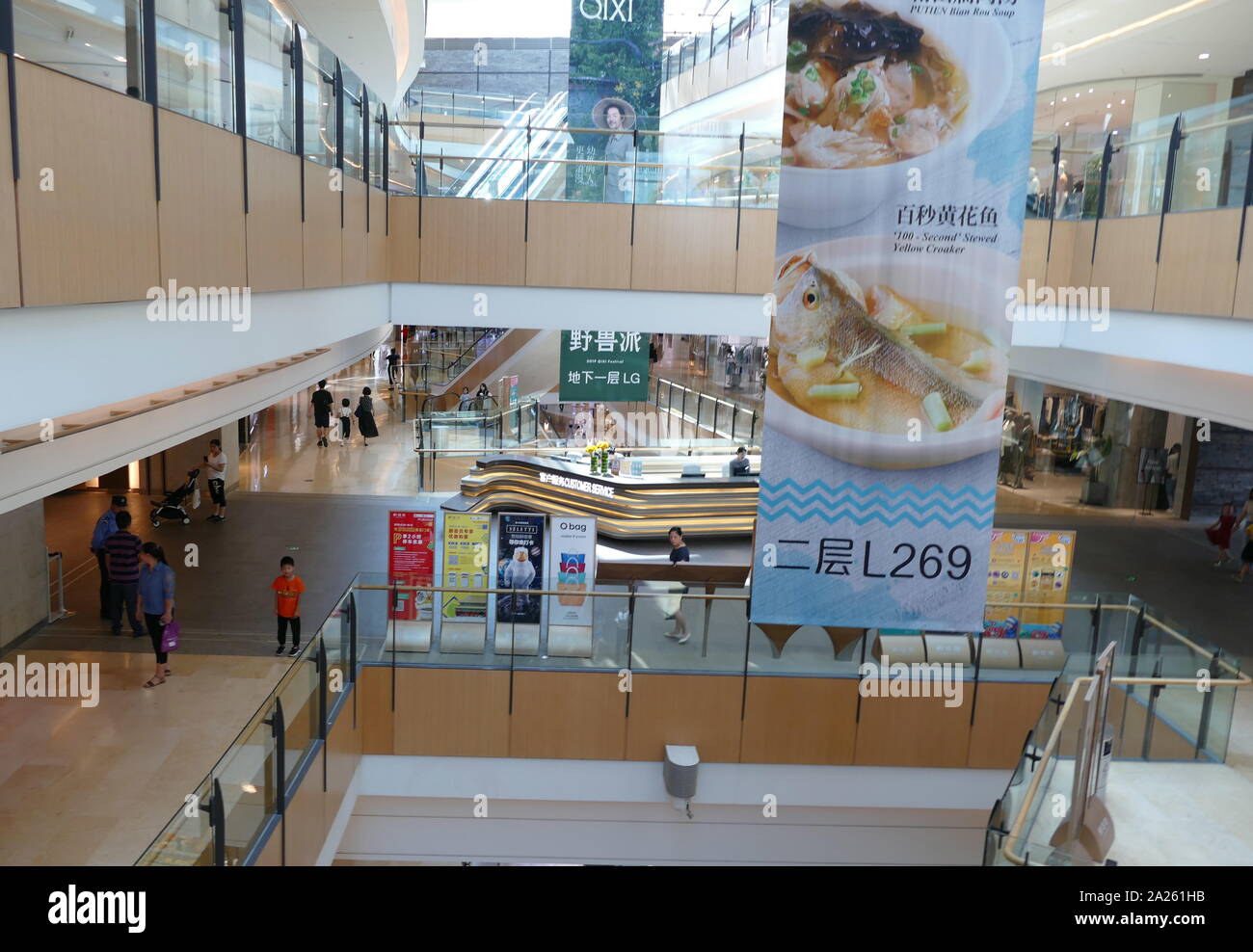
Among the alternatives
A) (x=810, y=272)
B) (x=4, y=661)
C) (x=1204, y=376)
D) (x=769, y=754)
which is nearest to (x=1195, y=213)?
(x=1204, y=376)

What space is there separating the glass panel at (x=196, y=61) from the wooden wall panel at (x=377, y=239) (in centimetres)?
446

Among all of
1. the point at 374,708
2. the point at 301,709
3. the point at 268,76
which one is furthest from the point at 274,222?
the point at 374,708

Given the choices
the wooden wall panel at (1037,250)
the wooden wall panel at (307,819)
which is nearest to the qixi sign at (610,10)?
the wooden wall panel at (1037,250)

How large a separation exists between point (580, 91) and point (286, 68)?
7.80 m

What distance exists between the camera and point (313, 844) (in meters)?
7.65

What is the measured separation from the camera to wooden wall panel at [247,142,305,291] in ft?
21.5

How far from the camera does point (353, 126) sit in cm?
951

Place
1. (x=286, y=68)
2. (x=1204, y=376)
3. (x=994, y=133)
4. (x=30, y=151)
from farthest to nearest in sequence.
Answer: (x=1204, y=376) → (x=286, y=68) → (x=994, y=133) → (x=30, y=151)

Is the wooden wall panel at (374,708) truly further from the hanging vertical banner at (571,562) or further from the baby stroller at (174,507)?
the baby stroller at (174,507)

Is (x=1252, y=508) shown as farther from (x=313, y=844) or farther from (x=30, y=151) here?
(x=30, y=151)

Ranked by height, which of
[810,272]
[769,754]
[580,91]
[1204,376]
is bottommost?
[769,754]

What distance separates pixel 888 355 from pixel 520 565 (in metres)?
4.38

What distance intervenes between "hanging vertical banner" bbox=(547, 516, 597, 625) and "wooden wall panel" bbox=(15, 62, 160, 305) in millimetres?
5143

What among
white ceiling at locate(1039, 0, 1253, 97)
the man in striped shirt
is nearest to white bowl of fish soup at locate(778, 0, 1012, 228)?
the man in striped shirt
